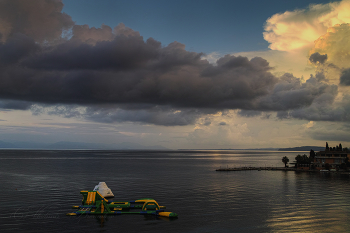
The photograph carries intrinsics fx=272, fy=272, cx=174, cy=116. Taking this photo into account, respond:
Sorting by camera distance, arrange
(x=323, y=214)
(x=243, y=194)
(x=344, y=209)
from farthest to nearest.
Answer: (x=243, y=194) < (x=344, y=209) < (x=323, y=214)

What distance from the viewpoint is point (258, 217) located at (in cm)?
5038

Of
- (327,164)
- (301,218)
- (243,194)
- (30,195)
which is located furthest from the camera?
(327,164)

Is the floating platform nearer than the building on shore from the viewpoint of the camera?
Yes

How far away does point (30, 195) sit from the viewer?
234 feet

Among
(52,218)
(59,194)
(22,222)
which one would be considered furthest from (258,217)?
(59,194)

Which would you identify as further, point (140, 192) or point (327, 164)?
point (327, 164)

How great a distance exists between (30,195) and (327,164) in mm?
158814

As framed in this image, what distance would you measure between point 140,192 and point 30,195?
A: 28837 mm

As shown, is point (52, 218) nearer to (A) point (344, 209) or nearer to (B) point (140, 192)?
(B) point (140, 192)

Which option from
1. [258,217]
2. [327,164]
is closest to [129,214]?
[258,217]

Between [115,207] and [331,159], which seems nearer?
[115,207]

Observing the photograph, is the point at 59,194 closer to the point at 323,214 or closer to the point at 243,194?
the point at 243,194

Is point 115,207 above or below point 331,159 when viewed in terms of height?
below

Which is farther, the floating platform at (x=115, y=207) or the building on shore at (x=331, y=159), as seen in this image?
the building on shore at (x=331, y=159)
